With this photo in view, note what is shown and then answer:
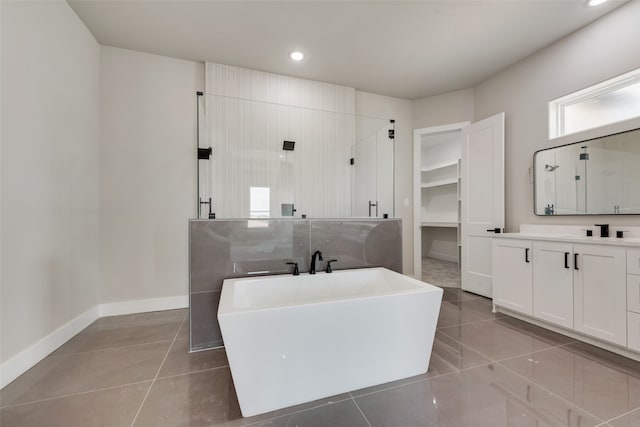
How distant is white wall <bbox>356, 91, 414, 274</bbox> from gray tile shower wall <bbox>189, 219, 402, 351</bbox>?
1371 millimetres

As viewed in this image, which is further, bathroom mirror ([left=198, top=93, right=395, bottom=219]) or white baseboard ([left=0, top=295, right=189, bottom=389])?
bathroom mirror ([left=198, top=93, right=395, bottom=219])

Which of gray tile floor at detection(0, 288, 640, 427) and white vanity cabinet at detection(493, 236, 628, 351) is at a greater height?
white vanity cabinet at detection(493, 236, 628, 351)

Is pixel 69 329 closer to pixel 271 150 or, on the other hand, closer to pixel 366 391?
pixel 271 150

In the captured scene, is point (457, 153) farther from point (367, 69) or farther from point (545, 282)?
point (545, 282)

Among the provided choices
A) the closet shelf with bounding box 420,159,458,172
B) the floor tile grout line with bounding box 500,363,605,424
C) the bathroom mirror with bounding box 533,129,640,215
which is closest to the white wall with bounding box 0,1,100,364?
the floor tile grout line with bounding box 500,363,605,424

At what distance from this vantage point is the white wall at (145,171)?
8.66 ft

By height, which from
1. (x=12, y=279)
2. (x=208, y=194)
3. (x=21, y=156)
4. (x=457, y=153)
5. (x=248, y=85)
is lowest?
(x=12, y=279)

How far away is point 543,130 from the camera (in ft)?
8.87

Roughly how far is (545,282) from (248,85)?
3690 mm

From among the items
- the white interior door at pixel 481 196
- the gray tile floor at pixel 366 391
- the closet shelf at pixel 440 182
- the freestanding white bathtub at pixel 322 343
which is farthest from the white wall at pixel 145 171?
the closet shelf at pixel 440 182

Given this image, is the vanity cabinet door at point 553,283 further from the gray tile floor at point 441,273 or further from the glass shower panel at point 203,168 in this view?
the glass shower panel at point 203,168

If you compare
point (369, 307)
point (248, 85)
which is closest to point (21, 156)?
point (248, 85)

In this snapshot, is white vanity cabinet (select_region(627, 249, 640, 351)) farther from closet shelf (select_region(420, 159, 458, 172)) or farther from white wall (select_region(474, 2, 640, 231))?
closet shelf (select_region(420, 159, 458, 172))

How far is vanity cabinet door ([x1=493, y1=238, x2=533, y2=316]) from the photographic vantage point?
7.78 ft
